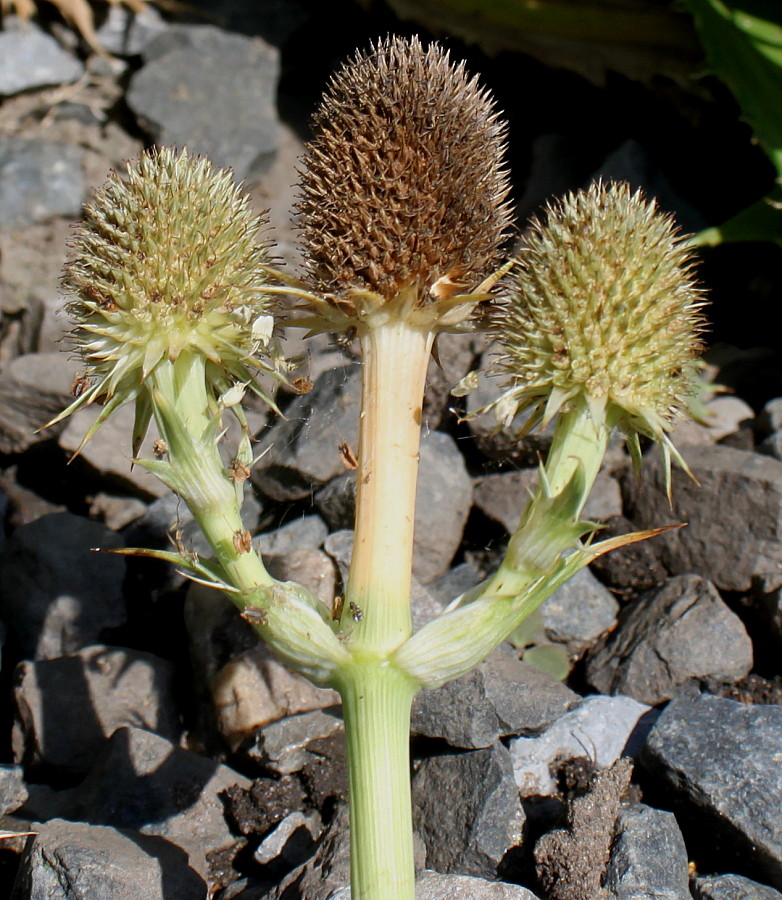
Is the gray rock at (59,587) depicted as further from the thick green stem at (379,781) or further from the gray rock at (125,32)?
the gray rock at (125,32)

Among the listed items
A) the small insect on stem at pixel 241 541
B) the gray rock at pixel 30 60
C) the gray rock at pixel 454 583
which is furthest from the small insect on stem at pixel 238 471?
the gray rock at pixel 30 60

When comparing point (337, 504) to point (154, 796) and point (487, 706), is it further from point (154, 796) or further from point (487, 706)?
point (154, 796)

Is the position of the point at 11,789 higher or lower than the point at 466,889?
lower

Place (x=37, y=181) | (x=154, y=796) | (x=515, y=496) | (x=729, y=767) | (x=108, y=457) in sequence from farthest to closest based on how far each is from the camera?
1. (x=37, y=181)
2. (x=108, y=457)
3. (x=515, y=496)
4. (x=154, y=796)
5. (x=729, y=767)

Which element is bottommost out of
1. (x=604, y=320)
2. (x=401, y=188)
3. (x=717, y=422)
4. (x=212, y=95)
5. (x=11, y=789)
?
(x=11, y=789)

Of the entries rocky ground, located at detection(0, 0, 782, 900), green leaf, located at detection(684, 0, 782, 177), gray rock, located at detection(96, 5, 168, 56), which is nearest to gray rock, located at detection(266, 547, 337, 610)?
rocky ground, located at detection(0, 0, 782, 900)

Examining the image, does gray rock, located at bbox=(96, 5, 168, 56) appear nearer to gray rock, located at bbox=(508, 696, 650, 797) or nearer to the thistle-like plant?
the thistle-like plant

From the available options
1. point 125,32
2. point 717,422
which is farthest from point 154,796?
point 125,32
